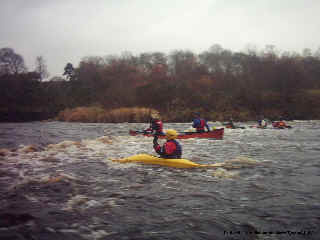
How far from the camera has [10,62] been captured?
45844mm

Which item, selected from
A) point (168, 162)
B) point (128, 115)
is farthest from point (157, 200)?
point (128, 115)

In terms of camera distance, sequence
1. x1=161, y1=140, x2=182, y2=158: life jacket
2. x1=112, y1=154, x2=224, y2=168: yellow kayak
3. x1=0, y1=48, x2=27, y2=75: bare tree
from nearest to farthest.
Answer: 1. x1=112, y1=154, x2=224, y2=168: yellow kayak
2. x1=161, y1=140, x2=182, y2=158: life jacket
3. x1=0, y1=48, x2=27, y2=75: bare tree

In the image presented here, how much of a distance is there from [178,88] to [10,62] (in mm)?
26732

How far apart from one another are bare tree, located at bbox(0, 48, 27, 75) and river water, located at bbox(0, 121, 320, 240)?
40.8 meters

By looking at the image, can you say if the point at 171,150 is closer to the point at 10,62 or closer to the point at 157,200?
the point at 157,200

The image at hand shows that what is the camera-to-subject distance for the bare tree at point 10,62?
44.9m

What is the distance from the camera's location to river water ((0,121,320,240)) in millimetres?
4266

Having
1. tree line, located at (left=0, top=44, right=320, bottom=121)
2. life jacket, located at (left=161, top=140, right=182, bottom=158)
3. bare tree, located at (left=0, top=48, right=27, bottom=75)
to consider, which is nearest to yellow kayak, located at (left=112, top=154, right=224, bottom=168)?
life jacket, located at (left=161, top=140, right=182, bottom=158)

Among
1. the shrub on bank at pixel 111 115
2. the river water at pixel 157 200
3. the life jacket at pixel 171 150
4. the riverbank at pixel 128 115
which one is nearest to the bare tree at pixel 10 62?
the riverbank at pixel 128 115

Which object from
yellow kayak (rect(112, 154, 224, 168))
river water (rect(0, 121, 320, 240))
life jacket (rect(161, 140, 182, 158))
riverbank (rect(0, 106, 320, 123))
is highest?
riverbank (rect(0, 106, 320, 123))

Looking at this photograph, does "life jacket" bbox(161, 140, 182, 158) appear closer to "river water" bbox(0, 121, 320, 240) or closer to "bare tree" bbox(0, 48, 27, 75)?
"river water" bbox(0, 121, 320, 240)

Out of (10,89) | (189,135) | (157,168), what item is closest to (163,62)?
(10,89)

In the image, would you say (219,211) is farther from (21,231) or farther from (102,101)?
(102,101)

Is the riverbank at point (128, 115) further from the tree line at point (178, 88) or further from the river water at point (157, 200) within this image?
the river water at point (157, 200)
